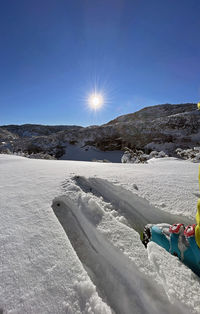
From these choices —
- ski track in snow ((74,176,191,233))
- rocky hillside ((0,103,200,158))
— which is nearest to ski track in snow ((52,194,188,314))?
ski track in snow ((74,176,191,233))

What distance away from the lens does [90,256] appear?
2.56ft

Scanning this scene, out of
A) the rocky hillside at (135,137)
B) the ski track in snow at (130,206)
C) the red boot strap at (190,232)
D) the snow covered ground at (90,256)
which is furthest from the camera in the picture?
the rocky hillside at (135,137)

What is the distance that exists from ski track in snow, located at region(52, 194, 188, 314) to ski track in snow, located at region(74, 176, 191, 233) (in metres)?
0.34

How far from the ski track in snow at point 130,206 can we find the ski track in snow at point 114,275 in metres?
0.34

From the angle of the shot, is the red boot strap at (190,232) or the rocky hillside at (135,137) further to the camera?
the rocky hillside at (135,137)

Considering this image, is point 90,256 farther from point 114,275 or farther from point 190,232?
point 190,232

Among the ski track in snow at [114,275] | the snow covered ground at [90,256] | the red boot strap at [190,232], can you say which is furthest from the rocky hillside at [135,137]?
the ski track in snow at [114,275]

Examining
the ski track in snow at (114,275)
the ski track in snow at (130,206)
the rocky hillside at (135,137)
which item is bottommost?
the ski track in snow at (114,275)

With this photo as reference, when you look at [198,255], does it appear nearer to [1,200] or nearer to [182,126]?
[1,200]

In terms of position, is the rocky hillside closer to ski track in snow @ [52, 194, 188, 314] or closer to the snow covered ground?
the snow covered ground

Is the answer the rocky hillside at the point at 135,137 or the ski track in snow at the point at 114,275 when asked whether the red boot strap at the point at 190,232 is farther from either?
the rocky hillside at the point at 135,137

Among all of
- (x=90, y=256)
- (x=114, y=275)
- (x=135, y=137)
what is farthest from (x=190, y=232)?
(x=135, y=137)

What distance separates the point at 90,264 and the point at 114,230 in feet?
0.74

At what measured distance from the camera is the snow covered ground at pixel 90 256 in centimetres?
51
